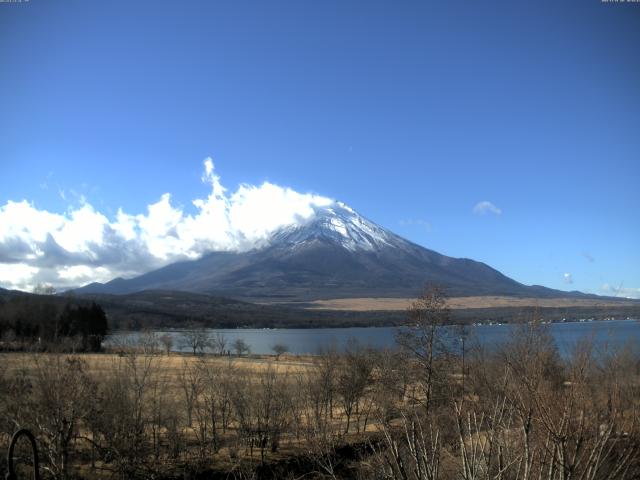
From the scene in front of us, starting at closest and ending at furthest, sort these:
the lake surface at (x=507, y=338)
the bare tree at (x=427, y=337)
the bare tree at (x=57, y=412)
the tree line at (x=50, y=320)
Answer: the lake surface at (x=507, y=338), the bare tree at (x=57, y=412), the bare tree at (x=427, y=337), the tree line at (x=50, y=320)

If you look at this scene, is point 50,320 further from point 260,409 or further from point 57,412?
point 57,412

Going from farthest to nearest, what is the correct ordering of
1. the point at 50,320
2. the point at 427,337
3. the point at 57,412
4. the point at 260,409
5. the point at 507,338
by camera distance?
1. the point at 50,320
2. the point at 507,338
3. the point at 427,337
4. the point at 260,409
5. the point at 57,412

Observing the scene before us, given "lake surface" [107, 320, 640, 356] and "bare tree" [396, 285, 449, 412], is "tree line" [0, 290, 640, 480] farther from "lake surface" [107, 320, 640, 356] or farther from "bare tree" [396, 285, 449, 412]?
"lake surface" [107, 320, 640, 356]

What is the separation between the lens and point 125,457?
2112 centimetres

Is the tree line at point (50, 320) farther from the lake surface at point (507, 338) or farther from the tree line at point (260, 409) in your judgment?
the tree line at point (260, 409)

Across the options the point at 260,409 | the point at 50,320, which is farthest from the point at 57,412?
the point at 50,320

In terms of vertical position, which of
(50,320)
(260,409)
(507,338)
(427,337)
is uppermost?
(427,337)

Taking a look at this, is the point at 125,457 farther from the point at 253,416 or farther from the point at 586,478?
the point at 586,478

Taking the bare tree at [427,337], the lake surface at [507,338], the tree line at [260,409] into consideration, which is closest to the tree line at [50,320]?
the lake surface at [507,338]

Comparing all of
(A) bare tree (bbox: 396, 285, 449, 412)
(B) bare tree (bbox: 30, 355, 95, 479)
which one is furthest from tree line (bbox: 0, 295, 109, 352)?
(B) bare tree (bbox: 30, 355, 95, 479)

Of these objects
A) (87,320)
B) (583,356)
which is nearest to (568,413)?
(583,356)

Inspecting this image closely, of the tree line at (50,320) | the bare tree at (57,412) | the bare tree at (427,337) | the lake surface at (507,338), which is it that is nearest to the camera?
the lake surface at (507,338)

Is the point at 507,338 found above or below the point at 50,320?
above

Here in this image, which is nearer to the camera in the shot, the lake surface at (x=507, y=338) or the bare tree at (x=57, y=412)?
the lake surface at (x=507, y=338)
